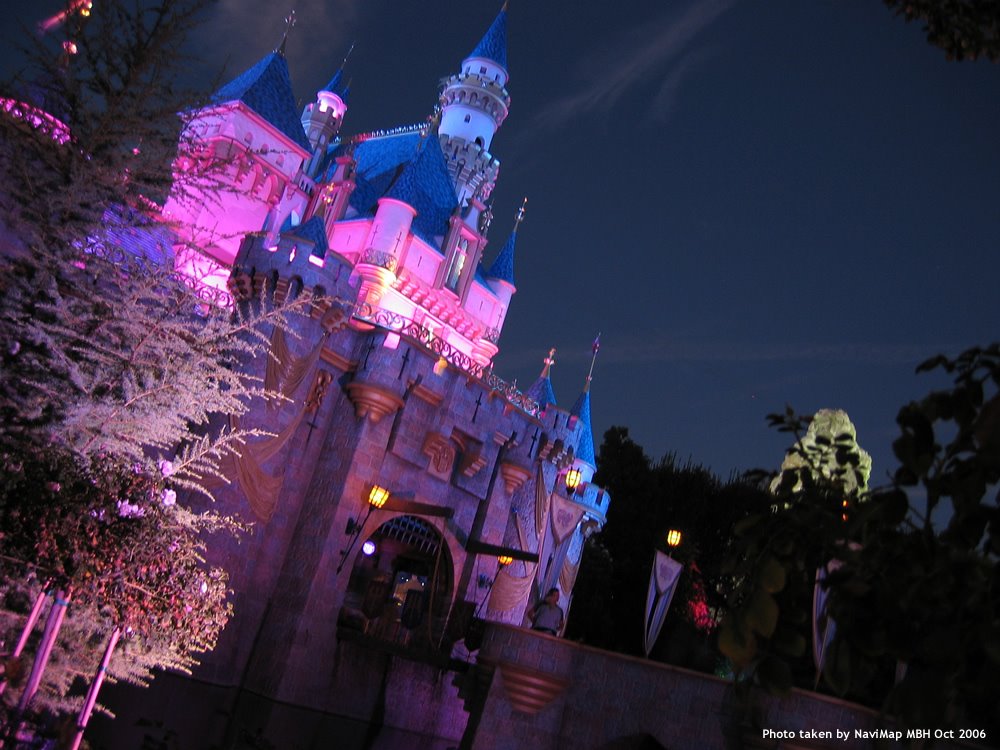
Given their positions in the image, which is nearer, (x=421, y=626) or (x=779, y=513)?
(x=779, y=513)

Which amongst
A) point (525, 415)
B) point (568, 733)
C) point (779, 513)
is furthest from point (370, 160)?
point (779, 513)

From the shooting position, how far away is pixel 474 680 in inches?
A: 530

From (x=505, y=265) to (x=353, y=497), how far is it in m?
17.3

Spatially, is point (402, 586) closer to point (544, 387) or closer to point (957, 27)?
point (544, 387)

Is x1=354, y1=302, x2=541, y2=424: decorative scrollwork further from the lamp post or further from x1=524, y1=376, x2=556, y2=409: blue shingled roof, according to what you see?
x1=524, y1=376, x2=556, y2=409: blue shingled roof

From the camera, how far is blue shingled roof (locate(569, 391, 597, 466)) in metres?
33.4

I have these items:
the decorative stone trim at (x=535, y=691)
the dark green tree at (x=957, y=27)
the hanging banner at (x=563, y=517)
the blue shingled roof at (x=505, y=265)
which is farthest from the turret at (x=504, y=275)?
the dark green tree at (x=957, y=27)

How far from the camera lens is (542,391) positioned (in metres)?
32.3

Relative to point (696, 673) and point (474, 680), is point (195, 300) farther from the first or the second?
point (696, 673)

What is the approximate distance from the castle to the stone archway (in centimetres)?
5

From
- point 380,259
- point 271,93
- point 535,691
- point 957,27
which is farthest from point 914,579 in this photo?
point 271,93

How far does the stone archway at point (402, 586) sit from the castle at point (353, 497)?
0.05 metres

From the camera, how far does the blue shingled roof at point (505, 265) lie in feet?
112

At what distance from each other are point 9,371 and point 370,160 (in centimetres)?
2736
